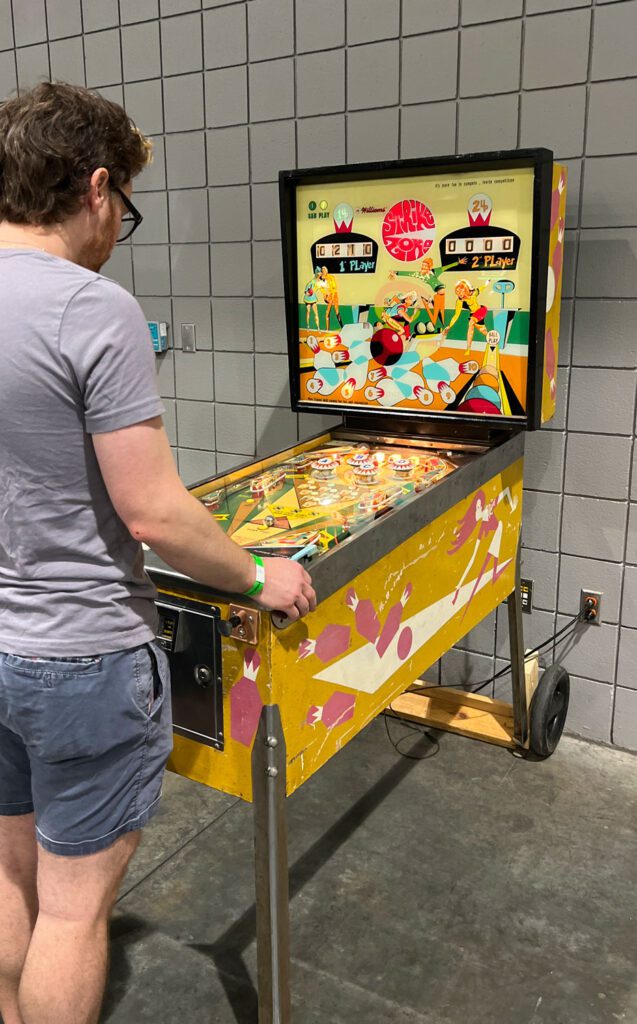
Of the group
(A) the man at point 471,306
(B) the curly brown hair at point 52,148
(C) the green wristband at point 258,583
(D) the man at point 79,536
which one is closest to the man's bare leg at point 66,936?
(D) the man at point 79,536

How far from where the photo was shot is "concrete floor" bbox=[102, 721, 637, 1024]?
1.65m

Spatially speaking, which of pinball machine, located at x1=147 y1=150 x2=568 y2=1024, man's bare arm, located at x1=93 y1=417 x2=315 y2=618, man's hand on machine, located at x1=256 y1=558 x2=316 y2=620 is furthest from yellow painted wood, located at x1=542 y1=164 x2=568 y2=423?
man's bare arm, located at x1=93 y1=417 x2=315 y2=618

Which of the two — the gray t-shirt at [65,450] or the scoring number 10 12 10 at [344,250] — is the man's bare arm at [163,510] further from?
the scoring number 10 12 10 at [344,250]

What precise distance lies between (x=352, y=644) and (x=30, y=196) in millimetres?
880

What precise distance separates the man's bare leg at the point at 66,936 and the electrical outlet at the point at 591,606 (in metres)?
1.61

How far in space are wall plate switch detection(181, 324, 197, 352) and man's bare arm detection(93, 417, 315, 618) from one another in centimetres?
190

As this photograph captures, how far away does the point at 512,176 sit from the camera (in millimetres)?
1812

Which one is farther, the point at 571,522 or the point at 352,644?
the point at 571,522

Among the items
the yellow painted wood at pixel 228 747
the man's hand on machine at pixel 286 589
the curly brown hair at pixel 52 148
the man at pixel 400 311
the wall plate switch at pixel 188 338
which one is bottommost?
the yellow painted wood at pixel 228 747

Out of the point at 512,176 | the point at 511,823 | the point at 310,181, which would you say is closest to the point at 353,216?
the point at 310,181

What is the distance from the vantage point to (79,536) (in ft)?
3.63

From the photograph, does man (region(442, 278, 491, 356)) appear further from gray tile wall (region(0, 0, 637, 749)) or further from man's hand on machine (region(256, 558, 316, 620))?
man's hand on machine (region(256, 558, 316, 620))

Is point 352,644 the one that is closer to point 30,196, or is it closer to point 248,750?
point 248,750

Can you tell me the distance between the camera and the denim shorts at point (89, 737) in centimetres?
112
